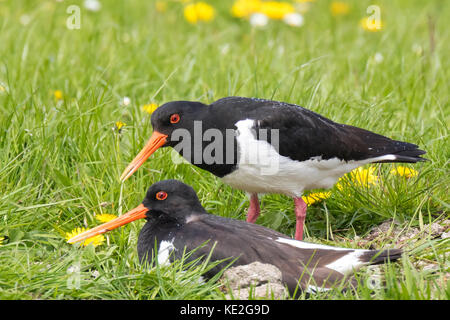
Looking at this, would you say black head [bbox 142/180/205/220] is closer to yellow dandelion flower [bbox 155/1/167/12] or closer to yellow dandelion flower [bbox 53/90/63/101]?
yellow dandelion flower [bbox 53/90/63/101]

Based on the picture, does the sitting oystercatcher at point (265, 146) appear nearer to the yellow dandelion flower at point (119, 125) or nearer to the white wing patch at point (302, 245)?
the yellow dandelion flower at point (119, 125)

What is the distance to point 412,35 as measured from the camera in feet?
25.7

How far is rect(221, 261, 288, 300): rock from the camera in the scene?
3.46 meters

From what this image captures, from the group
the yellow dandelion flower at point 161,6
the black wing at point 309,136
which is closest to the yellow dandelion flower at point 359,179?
the black wing at point 309,136

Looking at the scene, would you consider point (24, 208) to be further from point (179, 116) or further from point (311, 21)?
point (311, 21)

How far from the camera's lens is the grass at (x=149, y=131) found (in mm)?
3623

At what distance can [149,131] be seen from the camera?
5129 mm

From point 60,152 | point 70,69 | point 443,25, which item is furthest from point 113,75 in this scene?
point 443,25

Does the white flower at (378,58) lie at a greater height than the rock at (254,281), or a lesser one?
greater

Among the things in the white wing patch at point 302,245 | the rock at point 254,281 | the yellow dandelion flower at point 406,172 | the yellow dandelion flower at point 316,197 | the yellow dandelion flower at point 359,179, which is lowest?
the rock at point 254,281

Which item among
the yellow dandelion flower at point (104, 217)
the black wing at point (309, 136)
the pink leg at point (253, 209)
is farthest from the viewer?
the pink leg at point (253, 209)

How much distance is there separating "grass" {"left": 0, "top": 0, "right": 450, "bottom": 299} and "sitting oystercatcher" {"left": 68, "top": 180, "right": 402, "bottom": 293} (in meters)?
0.13

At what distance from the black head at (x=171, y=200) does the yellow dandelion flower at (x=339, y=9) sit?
5.90 m

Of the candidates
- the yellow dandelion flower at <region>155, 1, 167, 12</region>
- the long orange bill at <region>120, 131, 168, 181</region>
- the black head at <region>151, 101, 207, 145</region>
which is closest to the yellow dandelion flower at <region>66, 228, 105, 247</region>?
the long orange bill at <region>120, 131, 168, 181</region>
